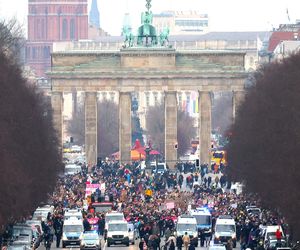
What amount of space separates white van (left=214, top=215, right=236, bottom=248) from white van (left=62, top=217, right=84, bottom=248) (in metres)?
6.42

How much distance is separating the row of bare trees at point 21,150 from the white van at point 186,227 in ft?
23.3

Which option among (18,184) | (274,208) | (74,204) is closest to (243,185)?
(74,204)

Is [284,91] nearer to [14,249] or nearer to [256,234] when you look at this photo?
[256,234]

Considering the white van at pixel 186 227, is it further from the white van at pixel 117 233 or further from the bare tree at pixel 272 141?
the bare tree at pixel 272 141

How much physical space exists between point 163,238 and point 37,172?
10.9m

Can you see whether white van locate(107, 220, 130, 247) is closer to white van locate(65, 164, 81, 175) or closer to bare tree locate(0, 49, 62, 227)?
bare tree locate(0, 49, 62, 227)

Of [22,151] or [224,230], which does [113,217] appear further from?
[224,230]

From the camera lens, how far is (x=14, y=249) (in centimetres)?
10888

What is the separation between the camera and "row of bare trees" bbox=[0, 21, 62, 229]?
114 metres

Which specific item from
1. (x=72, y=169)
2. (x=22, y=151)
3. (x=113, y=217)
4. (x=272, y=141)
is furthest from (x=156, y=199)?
(x=72, y=169)

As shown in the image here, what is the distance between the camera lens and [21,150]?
130000 mm

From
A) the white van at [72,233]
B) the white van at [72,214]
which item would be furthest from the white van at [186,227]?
the white van at [72,214]

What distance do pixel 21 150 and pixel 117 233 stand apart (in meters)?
8.79

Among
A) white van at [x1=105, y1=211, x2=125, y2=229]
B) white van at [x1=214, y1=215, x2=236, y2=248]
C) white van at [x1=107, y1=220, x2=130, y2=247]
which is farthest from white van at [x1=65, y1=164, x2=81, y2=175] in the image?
white van at [x1=214, y1=215, x2=236, y2=248]
